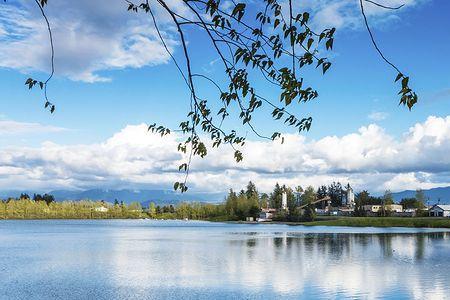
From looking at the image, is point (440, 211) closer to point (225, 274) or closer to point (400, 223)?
point (400, 223)

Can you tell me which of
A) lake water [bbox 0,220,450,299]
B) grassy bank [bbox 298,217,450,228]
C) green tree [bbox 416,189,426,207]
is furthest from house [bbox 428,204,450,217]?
lake water [bbox 0,220,450,299]

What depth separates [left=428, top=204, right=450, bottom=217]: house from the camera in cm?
15509

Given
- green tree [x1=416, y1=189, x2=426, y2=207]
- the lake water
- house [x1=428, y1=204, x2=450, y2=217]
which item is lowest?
the lake water

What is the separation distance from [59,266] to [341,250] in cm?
3057

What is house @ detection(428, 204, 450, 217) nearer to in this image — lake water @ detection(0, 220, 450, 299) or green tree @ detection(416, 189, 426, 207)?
green tree @ detection(416, 189, 426, 207)

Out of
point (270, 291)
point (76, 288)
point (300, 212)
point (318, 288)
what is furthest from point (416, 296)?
point (300, 212)

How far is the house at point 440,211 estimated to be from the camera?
155 meters

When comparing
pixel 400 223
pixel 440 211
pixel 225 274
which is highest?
pixel 440 211

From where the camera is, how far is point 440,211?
157 m

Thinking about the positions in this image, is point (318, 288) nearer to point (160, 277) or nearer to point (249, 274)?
point (249, 274)

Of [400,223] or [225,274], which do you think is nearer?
[225,274]

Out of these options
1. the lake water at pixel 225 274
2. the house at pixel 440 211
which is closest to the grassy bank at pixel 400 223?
the house at pixel 440 211

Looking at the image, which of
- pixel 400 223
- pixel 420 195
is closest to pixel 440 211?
pixel 420 195

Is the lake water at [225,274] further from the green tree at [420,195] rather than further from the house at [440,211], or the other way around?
the house at [440,211]
